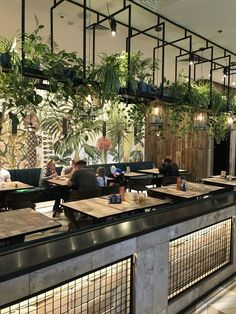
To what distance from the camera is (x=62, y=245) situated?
6.22 ft

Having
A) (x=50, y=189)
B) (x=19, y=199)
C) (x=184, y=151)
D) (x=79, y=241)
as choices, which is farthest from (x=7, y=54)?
(x=184, y=151)

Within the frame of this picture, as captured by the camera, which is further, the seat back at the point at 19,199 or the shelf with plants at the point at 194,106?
the shelf with plants at the point at 194,106

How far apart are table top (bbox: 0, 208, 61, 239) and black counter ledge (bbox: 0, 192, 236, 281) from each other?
33.1 inches

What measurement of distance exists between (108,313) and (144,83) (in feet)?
10.0

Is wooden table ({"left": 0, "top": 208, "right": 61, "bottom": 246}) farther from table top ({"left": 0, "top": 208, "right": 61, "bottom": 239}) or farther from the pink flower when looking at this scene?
the pink flower

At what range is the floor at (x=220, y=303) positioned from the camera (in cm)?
296

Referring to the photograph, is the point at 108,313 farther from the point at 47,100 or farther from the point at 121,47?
the point at 121,47

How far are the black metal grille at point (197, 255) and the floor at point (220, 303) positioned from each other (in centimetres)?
25

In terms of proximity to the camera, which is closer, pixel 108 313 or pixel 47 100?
pixel 108 313

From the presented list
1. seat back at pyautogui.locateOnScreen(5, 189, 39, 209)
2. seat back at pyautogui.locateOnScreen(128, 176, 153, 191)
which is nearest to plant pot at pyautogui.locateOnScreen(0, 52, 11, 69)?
seat back at pyautogui.locateOnScreen(5, 189, 39, 209)

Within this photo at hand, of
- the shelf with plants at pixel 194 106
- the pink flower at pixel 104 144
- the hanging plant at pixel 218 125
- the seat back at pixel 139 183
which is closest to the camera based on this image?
the shelf with plants at pixel 194 106

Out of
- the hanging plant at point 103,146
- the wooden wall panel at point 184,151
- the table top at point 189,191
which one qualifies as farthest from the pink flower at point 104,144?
the table top at point 189,191

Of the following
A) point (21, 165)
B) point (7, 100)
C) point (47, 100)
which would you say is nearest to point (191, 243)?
point (47, 100)

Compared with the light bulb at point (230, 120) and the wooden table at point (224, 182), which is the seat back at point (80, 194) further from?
the light bulb at point (230, 120)
